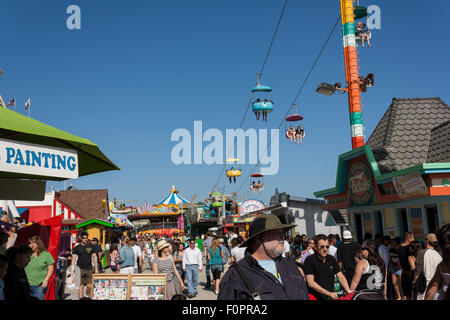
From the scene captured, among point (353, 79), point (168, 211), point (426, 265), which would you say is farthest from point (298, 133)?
point (168, 211)

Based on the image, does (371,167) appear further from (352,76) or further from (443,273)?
(443,273)

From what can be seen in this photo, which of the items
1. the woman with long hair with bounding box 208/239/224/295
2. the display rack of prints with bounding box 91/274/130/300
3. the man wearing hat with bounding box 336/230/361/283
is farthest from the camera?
the woman with long hair with bounding box 208/239/224/295

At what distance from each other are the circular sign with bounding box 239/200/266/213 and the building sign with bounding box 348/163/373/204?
62.7 ft

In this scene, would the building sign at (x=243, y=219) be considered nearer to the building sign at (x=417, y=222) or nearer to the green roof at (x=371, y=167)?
the green roof at (x=371, y=167)

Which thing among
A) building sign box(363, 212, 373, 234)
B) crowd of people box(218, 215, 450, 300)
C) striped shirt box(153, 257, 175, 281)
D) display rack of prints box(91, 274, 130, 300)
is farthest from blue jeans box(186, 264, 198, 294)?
building sign box(363, 212, 373, 234)

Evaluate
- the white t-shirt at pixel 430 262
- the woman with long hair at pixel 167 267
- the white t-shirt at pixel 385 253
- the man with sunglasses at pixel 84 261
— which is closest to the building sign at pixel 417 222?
the white t-shirt at pixel 385 253

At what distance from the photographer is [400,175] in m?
12.3

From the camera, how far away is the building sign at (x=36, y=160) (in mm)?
4273

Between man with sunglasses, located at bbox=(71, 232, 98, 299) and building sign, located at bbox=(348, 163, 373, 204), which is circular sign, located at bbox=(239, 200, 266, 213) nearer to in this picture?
building sign, located at bbox=(348, 163, 373, 204)

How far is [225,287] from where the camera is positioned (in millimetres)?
3092

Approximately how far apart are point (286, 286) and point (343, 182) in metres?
14.5

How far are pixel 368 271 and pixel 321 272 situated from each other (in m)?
1.16

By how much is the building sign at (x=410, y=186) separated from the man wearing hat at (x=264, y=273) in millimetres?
9134

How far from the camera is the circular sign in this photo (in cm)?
3544
